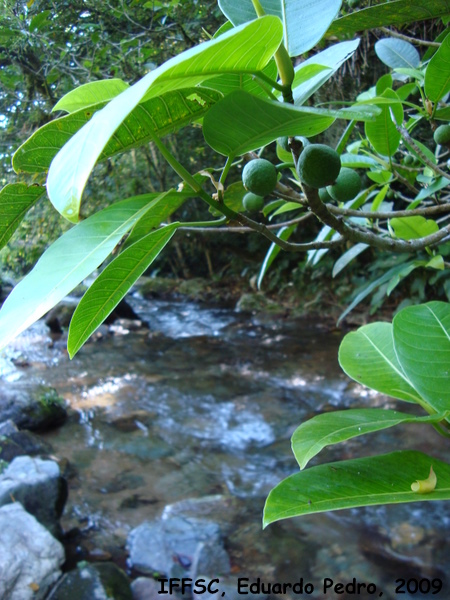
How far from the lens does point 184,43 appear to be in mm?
4336

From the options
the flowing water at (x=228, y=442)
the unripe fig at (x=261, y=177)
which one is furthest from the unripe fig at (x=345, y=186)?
the flowing water at (x=228, y=442)

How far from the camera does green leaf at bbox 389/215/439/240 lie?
121 centimetres

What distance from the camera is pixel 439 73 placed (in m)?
0.83

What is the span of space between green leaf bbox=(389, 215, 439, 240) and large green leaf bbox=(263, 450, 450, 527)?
64cm

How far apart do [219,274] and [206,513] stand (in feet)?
27.6

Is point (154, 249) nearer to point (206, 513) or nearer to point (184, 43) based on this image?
point (206, 513)

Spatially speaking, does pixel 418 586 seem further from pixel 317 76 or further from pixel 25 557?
pixel 317 76

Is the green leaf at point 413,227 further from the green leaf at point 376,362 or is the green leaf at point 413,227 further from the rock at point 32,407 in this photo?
the rock at point 32,407

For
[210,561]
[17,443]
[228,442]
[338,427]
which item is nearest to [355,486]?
[338,427]

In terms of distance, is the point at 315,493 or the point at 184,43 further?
the point at 184,43

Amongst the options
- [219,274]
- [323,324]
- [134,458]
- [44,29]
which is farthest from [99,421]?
[219,274]

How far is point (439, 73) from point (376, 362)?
53 centimetres

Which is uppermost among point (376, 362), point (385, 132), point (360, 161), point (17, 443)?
point (385, 132)

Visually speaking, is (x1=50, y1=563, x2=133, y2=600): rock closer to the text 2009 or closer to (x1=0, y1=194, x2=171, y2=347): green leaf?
the text 2009
